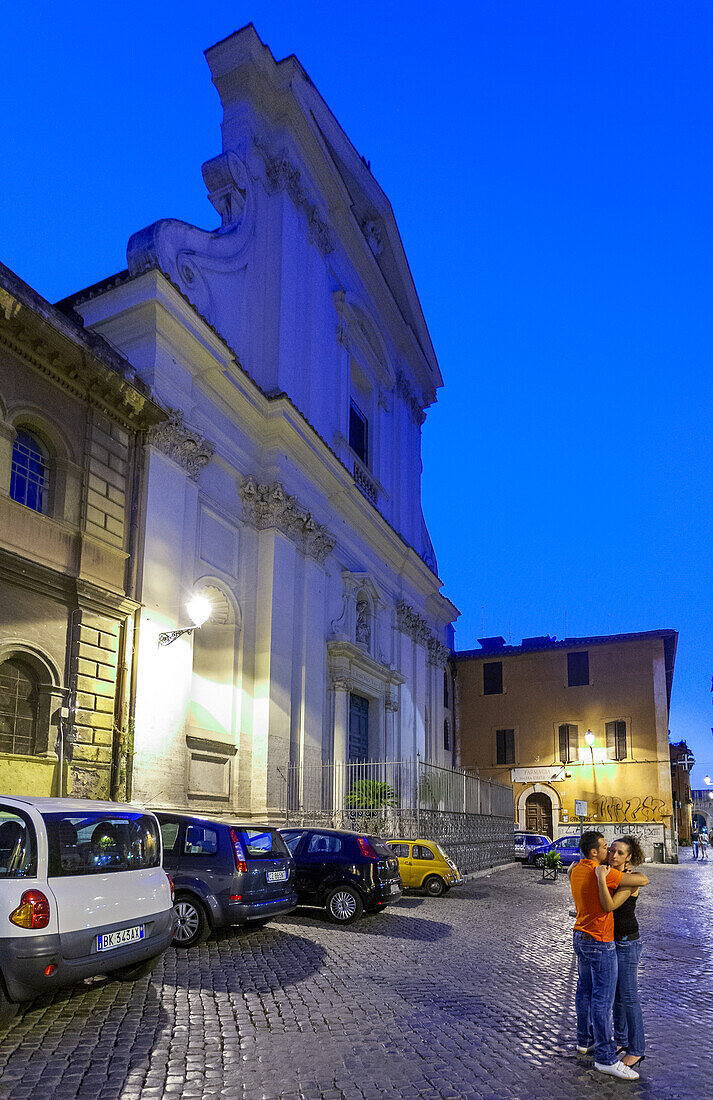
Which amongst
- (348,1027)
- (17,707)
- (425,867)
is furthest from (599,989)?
(425,867)

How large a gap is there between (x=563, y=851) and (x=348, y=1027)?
22747 millimetres

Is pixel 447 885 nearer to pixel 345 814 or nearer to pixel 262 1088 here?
pixel 345 814

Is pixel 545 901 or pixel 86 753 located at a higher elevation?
pixel 86 753

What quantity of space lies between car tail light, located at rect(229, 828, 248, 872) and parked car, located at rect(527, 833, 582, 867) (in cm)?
1806

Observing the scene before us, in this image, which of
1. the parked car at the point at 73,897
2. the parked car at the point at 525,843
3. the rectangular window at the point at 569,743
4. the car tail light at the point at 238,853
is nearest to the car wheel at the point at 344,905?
the car tail light at the point at 238,853

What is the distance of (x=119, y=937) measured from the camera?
671 cm

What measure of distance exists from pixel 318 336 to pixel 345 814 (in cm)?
1281

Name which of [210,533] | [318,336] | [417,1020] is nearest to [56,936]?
[417,1020]

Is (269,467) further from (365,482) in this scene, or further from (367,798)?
(367,798)

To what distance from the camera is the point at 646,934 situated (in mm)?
12273

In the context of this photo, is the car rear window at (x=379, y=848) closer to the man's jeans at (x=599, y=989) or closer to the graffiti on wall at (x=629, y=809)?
the man's jeans at (x=599, y=989)

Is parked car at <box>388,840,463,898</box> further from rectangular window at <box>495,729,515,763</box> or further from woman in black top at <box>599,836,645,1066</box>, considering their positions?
rectangular window at <box>495,729,515,763</box>

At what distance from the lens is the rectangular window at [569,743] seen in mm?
40375

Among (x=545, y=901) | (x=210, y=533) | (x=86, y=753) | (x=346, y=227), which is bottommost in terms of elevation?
(x=545, y=901)
